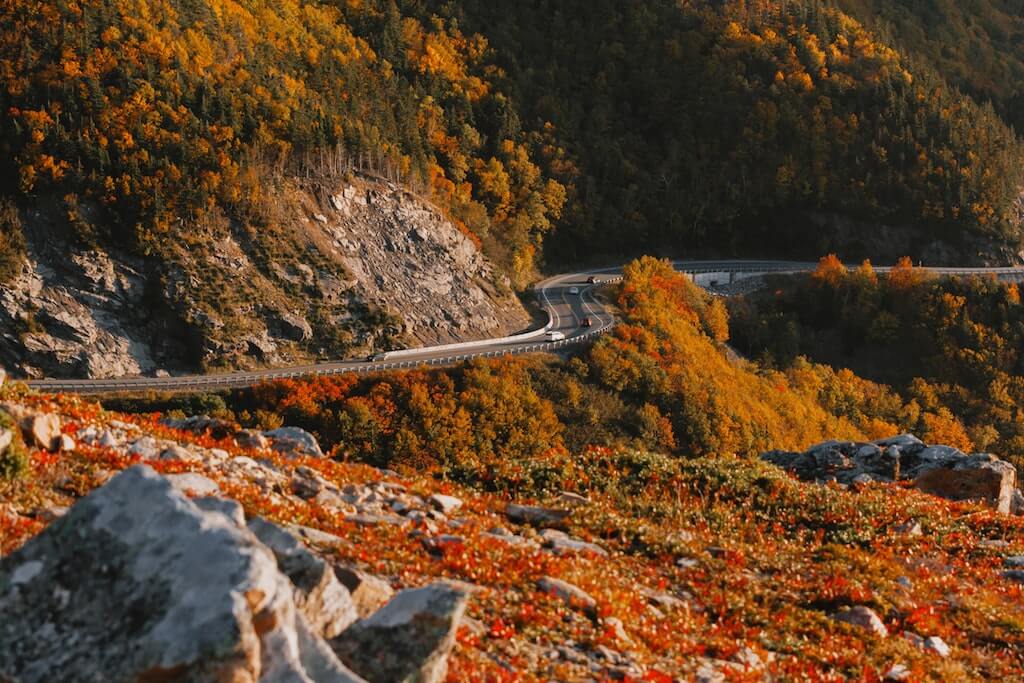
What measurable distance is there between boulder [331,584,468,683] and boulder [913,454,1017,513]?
2560 centimetres

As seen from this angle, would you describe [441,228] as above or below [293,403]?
above

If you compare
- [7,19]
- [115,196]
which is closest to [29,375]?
[115,196]

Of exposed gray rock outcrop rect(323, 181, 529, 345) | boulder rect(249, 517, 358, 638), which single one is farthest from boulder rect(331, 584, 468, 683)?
exposed gray rock outcrop rect(323, 181, 529, 345)

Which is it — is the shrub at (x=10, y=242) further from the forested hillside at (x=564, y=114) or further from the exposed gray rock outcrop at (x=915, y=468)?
the exposed gray rock outcrop at (x=915, y=468)

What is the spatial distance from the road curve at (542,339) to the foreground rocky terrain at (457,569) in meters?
46.6

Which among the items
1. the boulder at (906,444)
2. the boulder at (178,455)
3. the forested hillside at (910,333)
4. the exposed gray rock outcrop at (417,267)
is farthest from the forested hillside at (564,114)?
the boulder at (178,455)

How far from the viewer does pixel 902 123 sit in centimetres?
13000

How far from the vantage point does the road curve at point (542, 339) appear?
6856 centimetres

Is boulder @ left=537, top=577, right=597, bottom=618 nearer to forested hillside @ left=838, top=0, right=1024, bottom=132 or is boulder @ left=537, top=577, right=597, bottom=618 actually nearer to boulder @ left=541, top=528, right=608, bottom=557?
boulder @ left=541, top=528, right=608, bottom=557

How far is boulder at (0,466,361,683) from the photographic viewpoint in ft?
25.8

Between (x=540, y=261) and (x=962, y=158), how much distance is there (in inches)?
2336

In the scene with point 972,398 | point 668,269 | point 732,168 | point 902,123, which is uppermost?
point 902,123

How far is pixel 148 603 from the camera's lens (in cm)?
816

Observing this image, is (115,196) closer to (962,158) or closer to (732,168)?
(732,168)
